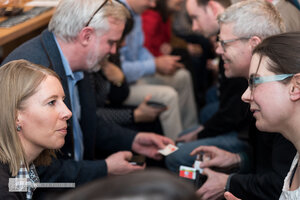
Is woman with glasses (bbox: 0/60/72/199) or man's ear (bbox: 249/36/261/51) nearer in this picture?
woman with glasses (bbox: 0/60/72/199)

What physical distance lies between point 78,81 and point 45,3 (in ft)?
2.69

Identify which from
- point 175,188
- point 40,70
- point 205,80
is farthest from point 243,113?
point 205,80

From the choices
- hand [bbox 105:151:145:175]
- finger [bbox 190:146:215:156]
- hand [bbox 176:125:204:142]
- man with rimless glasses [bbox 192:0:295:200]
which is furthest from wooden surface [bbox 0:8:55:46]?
hand [bbox 176:125:204:142]

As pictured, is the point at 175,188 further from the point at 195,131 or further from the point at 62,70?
the point at 195,131

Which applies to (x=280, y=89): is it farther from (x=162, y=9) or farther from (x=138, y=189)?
(x=162, y=9)

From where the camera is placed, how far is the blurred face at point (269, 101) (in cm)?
171

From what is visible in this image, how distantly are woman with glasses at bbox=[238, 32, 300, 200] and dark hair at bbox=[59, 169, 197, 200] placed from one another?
1018mm

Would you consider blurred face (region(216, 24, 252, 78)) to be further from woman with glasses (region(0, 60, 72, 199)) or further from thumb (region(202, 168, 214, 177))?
woman with glasses (region(0, 60, 72, 199))

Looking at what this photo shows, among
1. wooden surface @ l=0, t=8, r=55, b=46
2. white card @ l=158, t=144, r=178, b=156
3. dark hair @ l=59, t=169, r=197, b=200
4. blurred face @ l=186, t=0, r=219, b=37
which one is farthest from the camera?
blurred face @ l=186, t=0, r=219, b=37

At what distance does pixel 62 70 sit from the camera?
7.30 feet

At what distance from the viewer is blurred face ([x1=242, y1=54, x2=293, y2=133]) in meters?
1.71

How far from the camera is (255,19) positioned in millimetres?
2340

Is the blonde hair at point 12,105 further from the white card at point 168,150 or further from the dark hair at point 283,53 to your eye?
the white card at point 168,150

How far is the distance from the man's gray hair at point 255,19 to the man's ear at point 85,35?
76 centimetres
